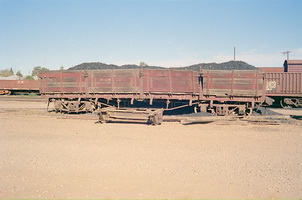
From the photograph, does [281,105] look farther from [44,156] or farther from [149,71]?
[44,156]

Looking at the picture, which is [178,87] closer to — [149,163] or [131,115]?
[131,115]

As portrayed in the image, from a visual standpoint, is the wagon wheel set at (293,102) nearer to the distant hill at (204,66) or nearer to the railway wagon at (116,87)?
the distant hill at (204,66)

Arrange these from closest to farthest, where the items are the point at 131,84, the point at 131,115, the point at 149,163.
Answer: the point at 149,163 → the point at 131,115 → the point at 131,84

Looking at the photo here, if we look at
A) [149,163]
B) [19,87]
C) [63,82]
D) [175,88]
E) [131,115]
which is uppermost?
[63,82]

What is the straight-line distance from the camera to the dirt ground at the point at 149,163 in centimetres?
470

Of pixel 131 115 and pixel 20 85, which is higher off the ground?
pixel 20 85

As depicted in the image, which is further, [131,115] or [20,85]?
[20,85]

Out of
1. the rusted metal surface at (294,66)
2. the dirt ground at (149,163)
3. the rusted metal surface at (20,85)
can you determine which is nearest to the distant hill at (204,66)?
the dirt ground at (149,163)

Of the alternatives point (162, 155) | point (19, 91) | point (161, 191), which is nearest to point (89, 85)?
point (162, 155)

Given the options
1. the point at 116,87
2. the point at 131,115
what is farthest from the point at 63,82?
the point at 131,115

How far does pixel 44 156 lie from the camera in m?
6.63

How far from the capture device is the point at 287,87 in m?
16.8

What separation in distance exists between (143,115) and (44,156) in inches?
236

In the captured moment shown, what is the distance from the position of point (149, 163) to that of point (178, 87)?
718 cm
